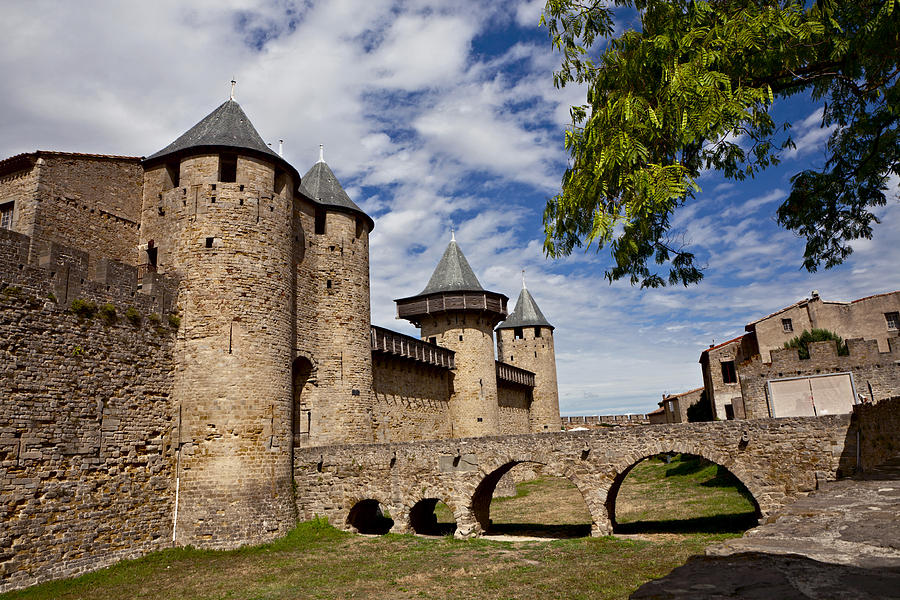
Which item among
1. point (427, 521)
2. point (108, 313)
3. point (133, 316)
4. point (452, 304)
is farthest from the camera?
point (452, 304)

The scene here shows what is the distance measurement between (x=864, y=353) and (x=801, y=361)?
2.08m

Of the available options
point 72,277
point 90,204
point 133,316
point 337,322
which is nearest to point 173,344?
point 133,316

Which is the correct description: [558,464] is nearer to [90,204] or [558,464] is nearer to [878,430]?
[878,430]

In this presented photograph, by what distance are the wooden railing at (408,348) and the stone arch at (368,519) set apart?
5473 mm

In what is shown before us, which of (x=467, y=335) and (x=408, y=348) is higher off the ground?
(x=467, y=335)

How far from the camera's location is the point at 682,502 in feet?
67.8

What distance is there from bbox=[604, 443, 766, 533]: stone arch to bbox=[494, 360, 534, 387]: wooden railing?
47.4ft

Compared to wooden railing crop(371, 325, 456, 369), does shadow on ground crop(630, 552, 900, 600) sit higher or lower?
lower

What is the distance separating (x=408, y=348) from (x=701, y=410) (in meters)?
17.3

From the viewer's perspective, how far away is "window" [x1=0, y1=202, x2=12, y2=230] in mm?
15516

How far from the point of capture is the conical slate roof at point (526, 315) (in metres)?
38.1

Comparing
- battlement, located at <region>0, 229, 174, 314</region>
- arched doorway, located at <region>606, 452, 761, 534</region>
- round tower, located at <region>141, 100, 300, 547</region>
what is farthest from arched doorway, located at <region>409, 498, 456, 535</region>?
battlement, located at <region>0, 229, 174, 314</region>

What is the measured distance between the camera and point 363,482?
17453mm

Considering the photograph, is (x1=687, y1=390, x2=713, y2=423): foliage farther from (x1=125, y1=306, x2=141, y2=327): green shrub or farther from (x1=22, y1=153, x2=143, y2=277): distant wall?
(x1=22, y1=153, x2=143, y2=277): distant wall
